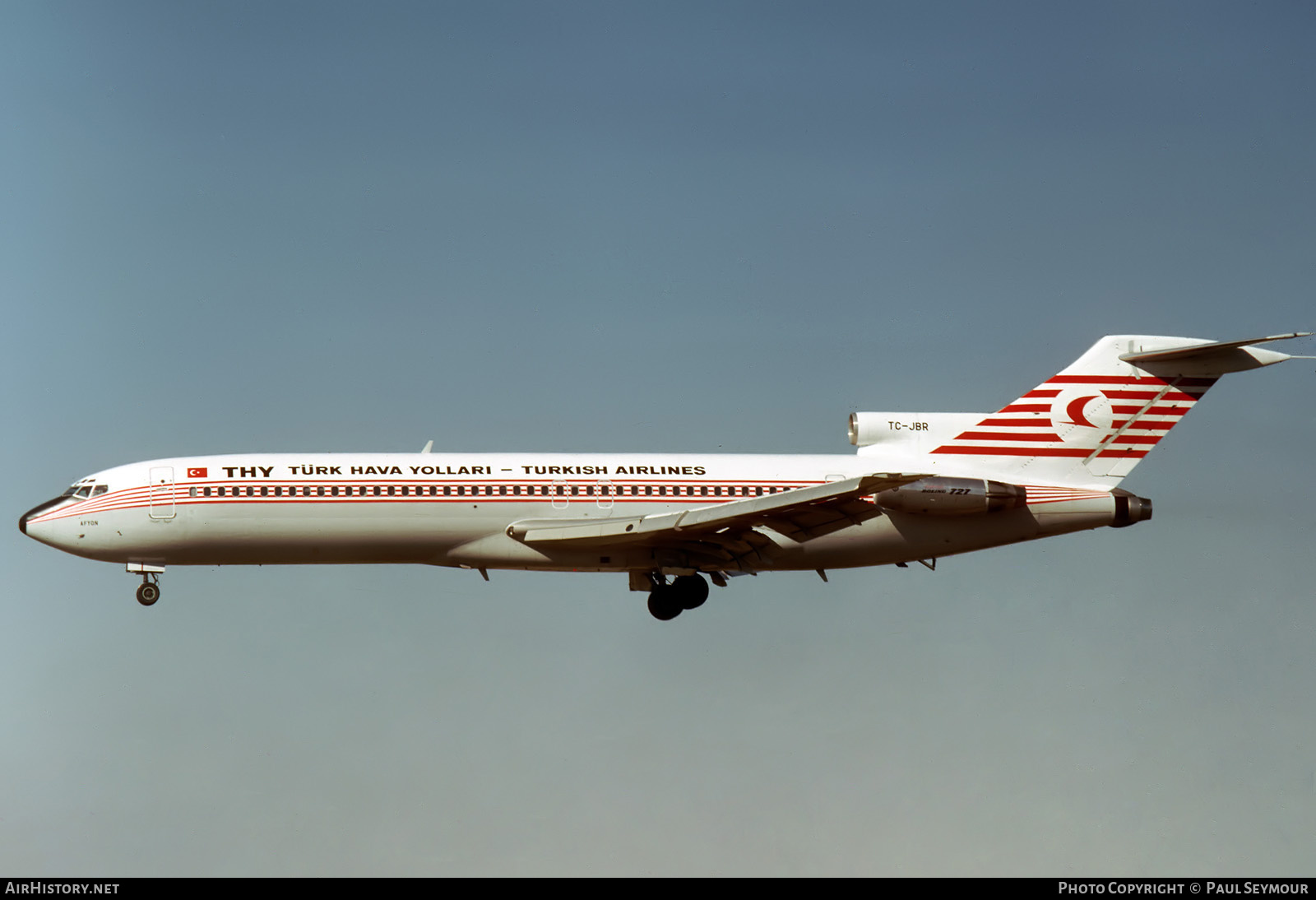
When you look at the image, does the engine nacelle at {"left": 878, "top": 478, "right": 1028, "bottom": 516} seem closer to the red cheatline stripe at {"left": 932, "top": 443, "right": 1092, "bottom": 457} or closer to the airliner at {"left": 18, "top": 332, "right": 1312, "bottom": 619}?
the airliner at {"left": 18, "top": 332, "right": 1312, "bottom": 619}

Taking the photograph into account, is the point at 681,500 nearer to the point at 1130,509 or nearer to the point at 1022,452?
the point at 1022,452

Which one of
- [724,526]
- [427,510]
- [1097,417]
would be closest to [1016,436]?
[1097,417]

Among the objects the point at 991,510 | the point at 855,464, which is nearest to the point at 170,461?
the point at 855,464

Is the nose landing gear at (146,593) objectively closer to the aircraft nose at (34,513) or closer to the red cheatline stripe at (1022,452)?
the aircraft nose at (34,513)

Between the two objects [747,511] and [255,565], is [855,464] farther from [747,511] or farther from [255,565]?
[255,565]

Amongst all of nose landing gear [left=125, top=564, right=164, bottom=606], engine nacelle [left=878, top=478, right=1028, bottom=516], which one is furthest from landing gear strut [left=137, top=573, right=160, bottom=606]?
engine nacelle [left=878, top=478, right=1028, bottom=516]

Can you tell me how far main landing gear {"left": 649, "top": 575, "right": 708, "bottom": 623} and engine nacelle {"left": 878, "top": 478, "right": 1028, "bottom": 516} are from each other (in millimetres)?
5789

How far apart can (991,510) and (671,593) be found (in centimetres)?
926

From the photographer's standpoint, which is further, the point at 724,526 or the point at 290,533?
the point at 290,533

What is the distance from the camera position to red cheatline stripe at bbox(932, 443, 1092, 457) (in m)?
44.4

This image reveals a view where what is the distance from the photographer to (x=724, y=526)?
134 feet

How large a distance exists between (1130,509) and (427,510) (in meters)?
19.5

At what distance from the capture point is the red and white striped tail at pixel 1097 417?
146ft

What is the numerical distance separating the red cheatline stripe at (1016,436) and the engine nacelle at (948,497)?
6.67ft
